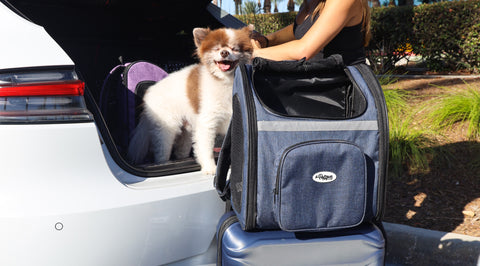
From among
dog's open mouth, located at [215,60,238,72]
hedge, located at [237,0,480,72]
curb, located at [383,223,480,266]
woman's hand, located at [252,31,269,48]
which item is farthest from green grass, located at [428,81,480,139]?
hedge, located at [237,0,480,72]

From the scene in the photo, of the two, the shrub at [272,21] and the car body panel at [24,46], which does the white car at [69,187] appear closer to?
the car body panel at [24,46]

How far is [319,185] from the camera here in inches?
64.1

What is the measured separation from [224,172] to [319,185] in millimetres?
490

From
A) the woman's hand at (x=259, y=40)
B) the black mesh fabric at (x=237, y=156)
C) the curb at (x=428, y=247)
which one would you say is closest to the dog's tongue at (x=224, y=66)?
the woman's hand at (x=259, y=40)

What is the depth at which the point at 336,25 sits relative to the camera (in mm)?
2252

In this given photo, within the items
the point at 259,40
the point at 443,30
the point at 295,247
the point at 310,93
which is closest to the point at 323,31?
the point at 310,93

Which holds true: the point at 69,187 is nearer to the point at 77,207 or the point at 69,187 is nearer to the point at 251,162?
the point at 77,207

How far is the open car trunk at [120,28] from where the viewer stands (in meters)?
3.20

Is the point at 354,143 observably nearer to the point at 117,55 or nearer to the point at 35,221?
the point at 35,221

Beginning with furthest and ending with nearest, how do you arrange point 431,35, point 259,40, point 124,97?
point 431,35, point 259,40, point 124,97

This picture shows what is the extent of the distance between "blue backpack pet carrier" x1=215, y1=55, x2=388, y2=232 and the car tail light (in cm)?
65

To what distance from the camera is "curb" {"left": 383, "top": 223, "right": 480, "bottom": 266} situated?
2.85 meters

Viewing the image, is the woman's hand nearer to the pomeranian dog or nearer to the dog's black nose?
the pomeranian dog

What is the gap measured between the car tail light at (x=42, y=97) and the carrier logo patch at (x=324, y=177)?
922 millimetres
